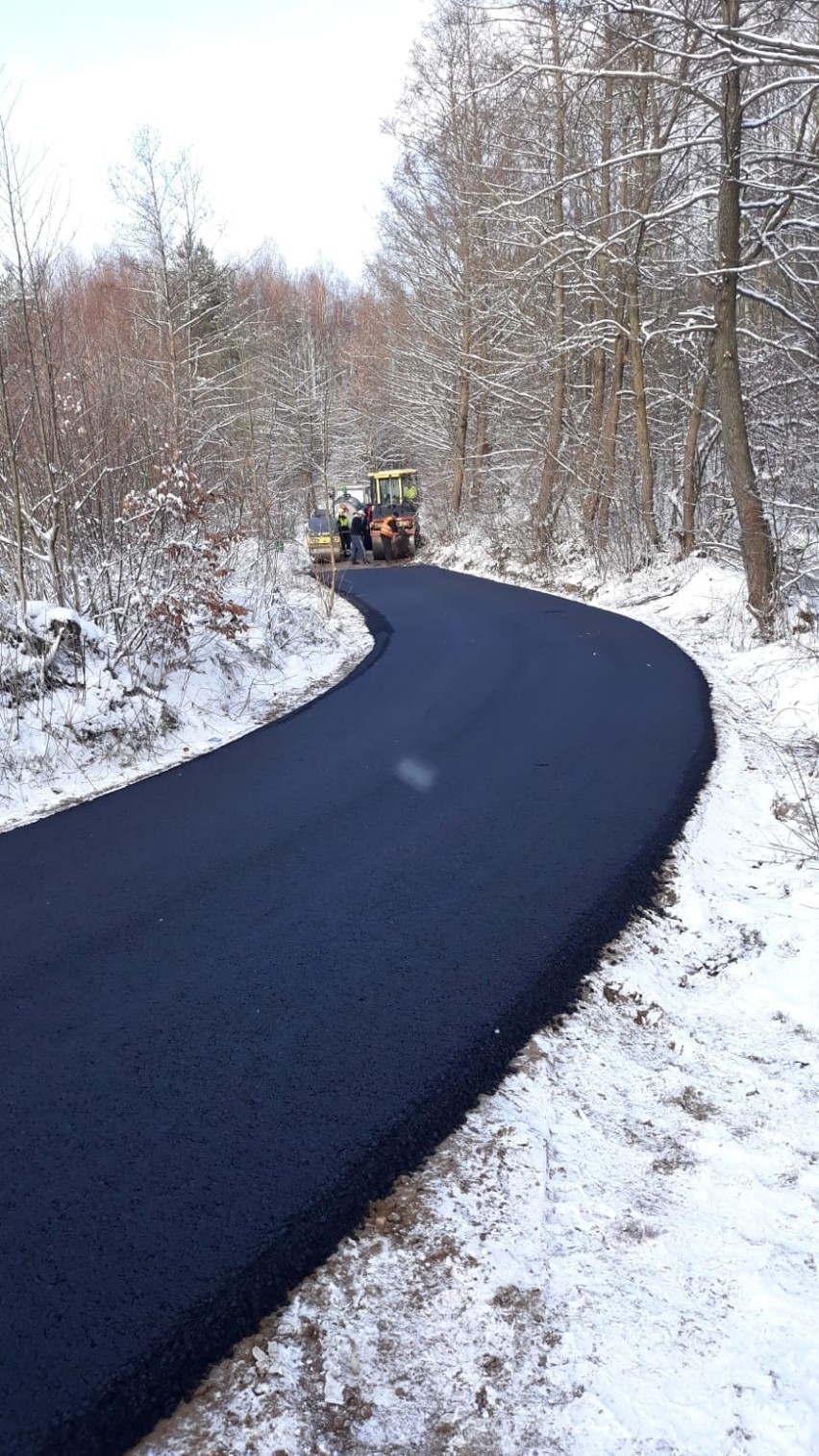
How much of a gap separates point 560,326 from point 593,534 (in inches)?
221

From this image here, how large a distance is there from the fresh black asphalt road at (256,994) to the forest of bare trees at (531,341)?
10.8 ft

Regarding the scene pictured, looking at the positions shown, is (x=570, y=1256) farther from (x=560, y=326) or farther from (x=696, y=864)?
(x=560, y=326)

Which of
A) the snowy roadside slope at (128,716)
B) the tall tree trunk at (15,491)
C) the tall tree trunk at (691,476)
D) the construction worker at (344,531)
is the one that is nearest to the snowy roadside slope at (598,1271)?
the snowy roadside slope at (128,716)

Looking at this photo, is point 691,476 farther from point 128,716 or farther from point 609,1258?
point 609,1258

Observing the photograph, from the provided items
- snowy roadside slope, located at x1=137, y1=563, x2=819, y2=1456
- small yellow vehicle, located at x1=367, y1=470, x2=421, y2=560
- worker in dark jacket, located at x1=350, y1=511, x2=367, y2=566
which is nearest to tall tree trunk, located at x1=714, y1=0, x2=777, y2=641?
snowy roadside slope, located at x1=137, y1=563, x2=819, y2=1456

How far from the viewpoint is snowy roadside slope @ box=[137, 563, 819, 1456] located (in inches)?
86.1

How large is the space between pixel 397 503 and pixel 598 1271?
104 feet

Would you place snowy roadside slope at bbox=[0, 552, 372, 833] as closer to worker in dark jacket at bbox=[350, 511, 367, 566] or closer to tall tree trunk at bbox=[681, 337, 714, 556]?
tall tree trunk at bbox=[681, 337, 714, 556]

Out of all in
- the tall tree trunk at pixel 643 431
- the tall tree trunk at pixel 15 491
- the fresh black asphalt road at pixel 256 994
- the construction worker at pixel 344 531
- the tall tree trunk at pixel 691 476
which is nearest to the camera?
the fresh black asphalt road at pixel 256 994

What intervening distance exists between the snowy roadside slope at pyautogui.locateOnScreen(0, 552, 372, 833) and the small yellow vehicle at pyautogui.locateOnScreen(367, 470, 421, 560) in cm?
2023

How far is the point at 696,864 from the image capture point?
5332mm

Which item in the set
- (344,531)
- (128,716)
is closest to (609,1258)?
(128,716)

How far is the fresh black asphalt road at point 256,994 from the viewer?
2566mm

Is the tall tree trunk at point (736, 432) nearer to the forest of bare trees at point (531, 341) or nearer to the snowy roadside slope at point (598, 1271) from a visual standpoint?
the forest of bare trees at point (531, 341)
